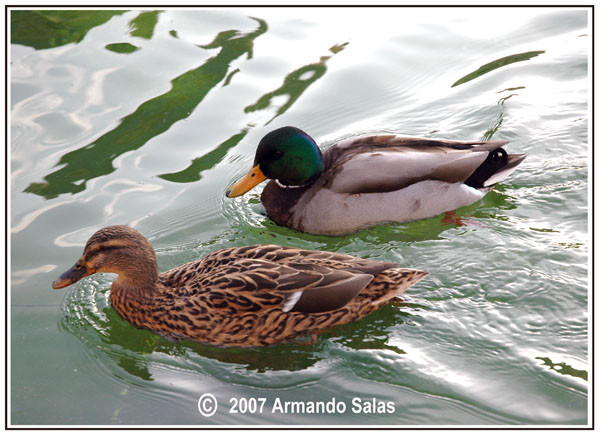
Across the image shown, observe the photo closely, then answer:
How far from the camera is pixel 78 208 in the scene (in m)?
7.14

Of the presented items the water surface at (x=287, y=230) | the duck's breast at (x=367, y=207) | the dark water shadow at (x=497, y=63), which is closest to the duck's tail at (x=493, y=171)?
the water surface at (x=287, y=230)

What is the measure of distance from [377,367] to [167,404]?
1496 mm

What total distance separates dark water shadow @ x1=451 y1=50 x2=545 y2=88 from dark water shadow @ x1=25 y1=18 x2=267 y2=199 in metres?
2.88

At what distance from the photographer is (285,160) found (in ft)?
23.4

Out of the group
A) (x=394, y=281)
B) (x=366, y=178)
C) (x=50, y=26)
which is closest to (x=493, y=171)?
(x=366, y=178)

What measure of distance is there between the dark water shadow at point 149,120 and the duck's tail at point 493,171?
3.46 meters

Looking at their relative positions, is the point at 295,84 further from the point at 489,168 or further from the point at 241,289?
the point at 241,289

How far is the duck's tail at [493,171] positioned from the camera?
7.25 metres

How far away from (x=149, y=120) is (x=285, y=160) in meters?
2.13

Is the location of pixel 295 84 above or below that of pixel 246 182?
above

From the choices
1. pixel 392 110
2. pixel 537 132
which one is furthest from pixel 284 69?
pixel 537 132

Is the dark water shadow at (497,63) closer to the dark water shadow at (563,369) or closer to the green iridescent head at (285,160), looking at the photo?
the green iridescent head at (285,160)

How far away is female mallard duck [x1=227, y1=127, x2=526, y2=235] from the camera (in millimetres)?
6867

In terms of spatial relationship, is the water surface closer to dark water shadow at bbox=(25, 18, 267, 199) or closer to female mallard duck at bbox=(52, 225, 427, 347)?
dark water shadow at bbox=(25, 18, 267, 199)
